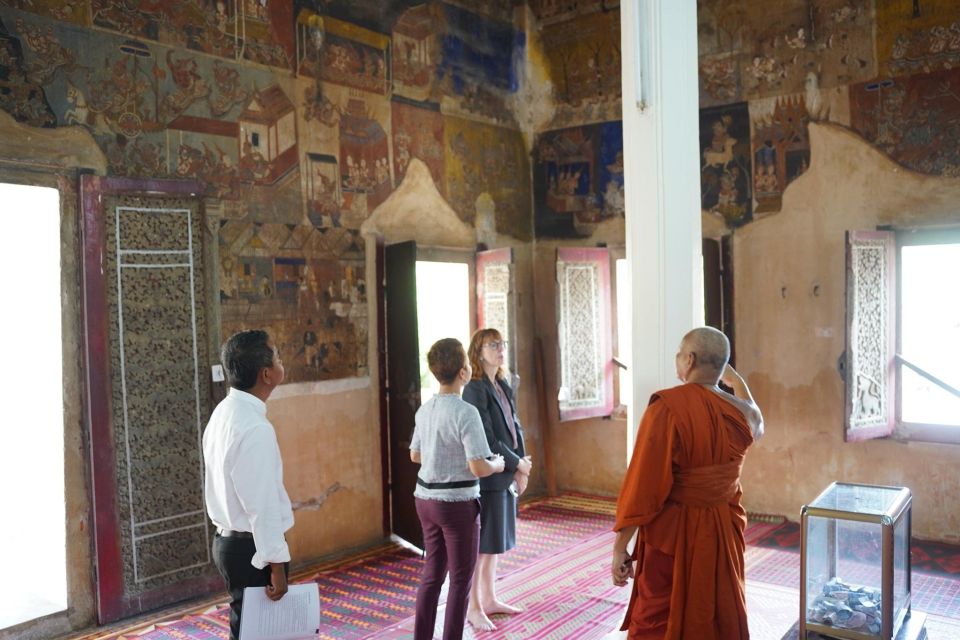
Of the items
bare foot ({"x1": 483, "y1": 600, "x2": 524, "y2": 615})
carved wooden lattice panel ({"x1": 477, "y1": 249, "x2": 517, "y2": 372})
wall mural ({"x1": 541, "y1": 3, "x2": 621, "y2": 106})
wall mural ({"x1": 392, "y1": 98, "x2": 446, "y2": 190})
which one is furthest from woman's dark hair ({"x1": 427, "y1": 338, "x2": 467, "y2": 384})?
wall mural ({"x1": 541, "y1": 3, "x2": 621, "y2": 106})

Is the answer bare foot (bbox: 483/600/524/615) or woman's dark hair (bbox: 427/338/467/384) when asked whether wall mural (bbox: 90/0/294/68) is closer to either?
woman's dark hair (bbox: 427/338/467/384)

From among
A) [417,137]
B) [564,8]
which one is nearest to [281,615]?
[417,137]

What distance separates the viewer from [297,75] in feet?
20.6

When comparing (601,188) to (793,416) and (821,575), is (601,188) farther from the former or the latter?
(821,575)

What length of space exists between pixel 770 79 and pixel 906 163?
1.36 meters

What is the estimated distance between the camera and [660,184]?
418 centimetres

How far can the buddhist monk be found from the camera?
3312mm

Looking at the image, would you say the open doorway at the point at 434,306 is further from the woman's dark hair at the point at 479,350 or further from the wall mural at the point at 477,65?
the woman's dark hair at the point at 479,350

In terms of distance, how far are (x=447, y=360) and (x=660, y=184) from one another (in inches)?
54.7

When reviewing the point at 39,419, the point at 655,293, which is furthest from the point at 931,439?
the point at 39,419

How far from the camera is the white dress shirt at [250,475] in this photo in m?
2.87

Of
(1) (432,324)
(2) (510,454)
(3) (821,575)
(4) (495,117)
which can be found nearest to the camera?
(3) (821,575)

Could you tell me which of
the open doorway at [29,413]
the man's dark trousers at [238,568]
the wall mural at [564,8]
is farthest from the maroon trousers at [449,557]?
the wall mural at [564,8]

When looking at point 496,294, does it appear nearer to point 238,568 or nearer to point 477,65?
point 477,65
